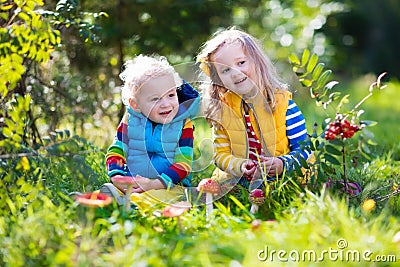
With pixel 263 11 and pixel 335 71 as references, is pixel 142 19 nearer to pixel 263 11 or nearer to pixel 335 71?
pixel 263 11

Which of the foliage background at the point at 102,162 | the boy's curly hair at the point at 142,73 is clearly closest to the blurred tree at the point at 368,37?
the foliage background at the point at 102,162

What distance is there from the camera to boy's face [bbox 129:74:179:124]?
3.24 metres

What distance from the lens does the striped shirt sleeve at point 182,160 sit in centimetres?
325

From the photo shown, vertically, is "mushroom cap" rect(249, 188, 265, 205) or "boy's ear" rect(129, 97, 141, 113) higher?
"boy's ear" rect(129, 97, 141, 113)

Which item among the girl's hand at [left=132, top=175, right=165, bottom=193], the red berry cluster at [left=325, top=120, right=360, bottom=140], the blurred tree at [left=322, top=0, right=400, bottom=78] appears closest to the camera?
the red berry cluster at [left=325, top=120, right=360, bottom=140]

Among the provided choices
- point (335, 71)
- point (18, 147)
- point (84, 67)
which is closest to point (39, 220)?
point (18, 147)

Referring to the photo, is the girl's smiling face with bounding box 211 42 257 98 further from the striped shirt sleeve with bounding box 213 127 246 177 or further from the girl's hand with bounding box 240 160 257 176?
the girl's hand with bounding box 240 160 257 176

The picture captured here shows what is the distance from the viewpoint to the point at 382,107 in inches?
293

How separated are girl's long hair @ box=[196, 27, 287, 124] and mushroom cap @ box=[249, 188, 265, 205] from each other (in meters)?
0.66

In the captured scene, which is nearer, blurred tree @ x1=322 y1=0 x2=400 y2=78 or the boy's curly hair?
the boy's curly hair

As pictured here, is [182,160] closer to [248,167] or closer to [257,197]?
[248,167]

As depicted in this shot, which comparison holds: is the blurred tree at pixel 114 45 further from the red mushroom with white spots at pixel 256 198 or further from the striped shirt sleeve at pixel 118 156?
the red mushroom with white spots at pixel 256 198

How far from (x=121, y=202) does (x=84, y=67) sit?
86.8 inches

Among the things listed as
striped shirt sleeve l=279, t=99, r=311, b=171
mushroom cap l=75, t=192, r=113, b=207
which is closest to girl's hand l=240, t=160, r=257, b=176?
striped shirt sleeve l=279, t=99, r=311, b=171
